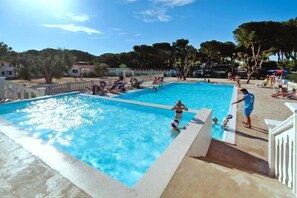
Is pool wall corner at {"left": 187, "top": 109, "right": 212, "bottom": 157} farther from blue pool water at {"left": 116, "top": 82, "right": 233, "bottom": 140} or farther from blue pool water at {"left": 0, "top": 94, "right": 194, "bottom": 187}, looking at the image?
blue pool water at {"left": 116, "top": 82, "right": 233, "bottom": 140}

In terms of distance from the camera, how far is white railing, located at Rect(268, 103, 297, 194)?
2.12 meters

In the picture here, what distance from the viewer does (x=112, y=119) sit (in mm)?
7449

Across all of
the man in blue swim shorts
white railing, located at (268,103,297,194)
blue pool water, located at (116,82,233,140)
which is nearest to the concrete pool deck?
white railing, located at (268,103,297,194)

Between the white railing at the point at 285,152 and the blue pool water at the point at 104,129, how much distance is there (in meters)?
2.50

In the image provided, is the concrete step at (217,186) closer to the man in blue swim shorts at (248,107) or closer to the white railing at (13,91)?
the man in blue swim shorts at (248,107)

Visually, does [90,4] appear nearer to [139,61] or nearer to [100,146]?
[100,146]

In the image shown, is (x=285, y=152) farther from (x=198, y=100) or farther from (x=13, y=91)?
(x=198, y=100)

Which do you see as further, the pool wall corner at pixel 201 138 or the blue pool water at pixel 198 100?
the blue pool water at pixel 198 100

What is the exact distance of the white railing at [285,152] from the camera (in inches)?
83.6

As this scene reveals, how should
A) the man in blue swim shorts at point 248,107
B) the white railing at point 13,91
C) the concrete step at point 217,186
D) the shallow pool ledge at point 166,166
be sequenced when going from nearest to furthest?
the concrete step at point 217,186
the shallow pool ledge at point 166,166
the man in blue swim shorts at point 248,107
the white railing at point 13,91

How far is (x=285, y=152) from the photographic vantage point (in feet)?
8.49

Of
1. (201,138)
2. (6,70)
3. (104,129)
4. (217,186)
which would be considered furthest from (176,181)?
(6,70)

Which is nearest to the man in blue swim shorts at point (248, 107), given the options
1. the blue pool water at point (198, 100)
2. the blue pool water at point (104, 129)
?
the blue pool water at point (198, 100)

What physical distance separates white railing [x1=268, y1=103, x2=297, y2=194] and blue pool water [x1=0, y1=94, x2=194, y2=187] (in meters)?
2.50
